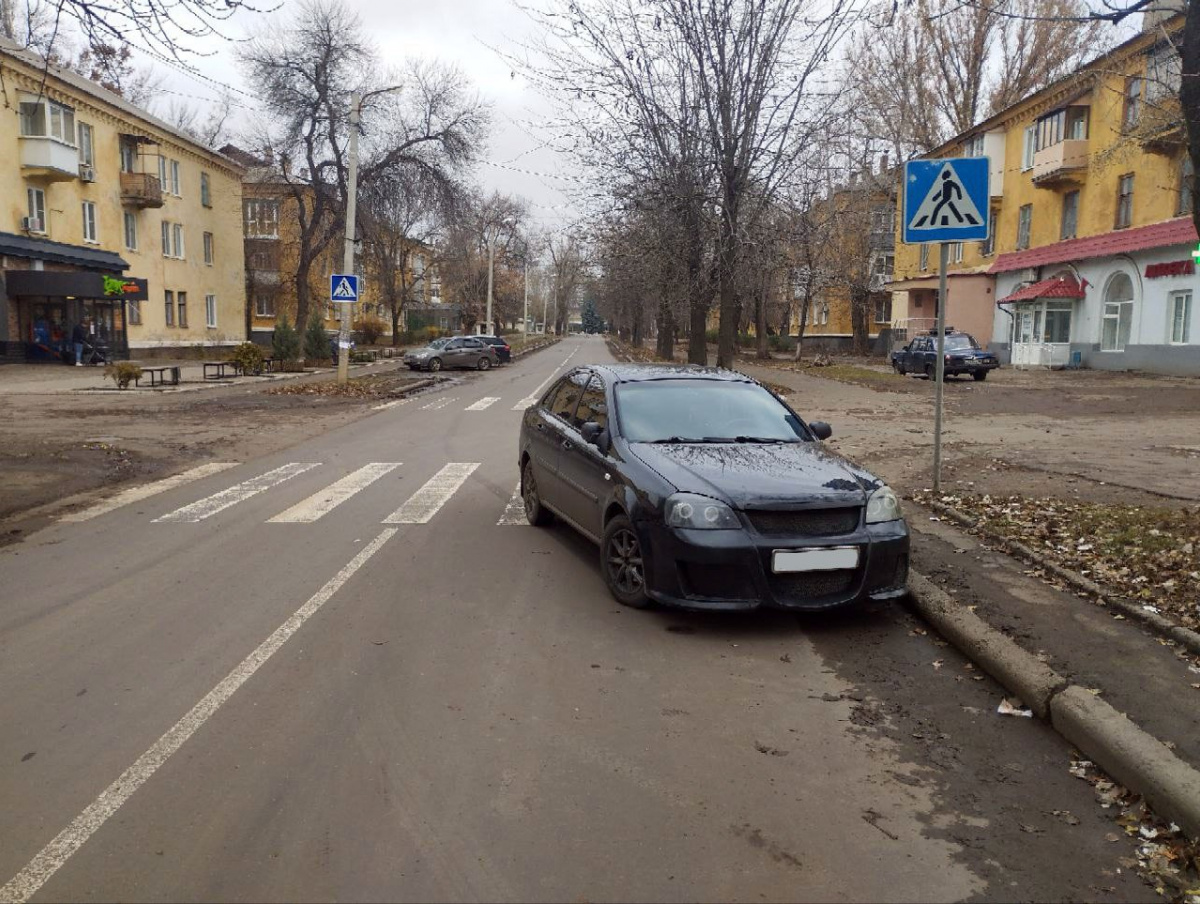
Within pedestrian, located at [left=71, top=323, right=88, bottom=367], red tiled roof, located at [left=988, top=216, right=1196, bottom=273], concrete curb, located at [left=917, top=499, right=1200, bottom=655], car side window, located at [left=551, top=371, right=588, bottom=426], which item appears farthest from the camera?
pedestrian, located at [left=71, top=323, right=88, bottom=367]

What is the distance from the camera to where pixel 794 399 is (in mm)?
23594

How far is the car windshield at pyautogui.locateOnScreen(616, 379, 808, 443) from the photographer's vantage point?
684 cm

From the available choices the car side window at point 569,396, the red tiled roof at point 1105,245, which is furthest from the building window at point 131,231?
the car side window at point 569,396

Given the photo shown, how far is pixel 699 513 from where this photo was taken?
220 inches

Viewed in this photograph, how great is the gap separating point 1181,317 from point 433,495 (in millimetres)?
29312

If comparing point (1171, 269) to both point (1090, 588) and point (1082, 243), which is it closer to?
point (1082, 243)

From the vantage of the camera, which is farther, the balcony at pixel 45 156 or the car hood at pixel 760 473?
the balcony at pixel 45 156

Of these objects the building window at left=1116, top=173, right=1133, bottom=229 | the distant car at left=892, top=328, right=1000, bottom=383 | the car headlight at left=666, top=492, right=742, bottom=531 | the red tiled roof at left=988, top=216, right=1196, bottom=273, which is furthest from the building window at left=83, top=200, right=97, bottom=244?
the building window at left=1116, top=173, right=1133, bottom=229

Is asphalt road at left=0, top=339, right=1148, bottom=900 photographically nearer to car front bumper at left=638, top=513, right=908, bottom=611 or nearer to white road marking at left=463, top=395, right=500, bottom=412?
car front bumper at left=638, top=513, right=908, bottom=611

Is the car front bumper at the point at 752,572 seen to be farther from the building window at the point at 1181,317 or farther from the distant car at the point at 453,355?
the distant car at the point at 453,355

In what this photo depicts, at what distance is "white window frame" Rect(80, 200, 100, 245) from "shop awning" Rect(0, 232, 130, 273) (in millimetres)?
723

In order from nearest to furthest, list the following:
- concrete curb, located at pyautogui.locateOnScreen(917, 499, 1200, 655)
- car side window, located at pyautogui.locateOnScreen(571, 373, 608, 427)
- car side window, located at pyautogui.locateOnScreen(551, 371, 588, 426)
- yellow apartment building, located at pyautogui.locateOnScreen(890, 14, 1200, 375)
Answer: concrete curb, located at pyautogui.locateOnScreen(917, 499, 1200, 655)
car side window, located at pyautogui.locateOnScreen(571, 373, 608, 427)
car side window, located at pyautogui.locateOnScreen(551, 371, 588, 426)
yellow apartment building, located at pyautogui.locateOnScreen(890, 14, 1200, 375)

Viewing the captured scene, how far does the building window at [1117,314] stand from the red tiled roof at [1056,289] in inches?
50.0

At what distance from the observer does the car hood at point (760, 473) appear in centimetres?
563
